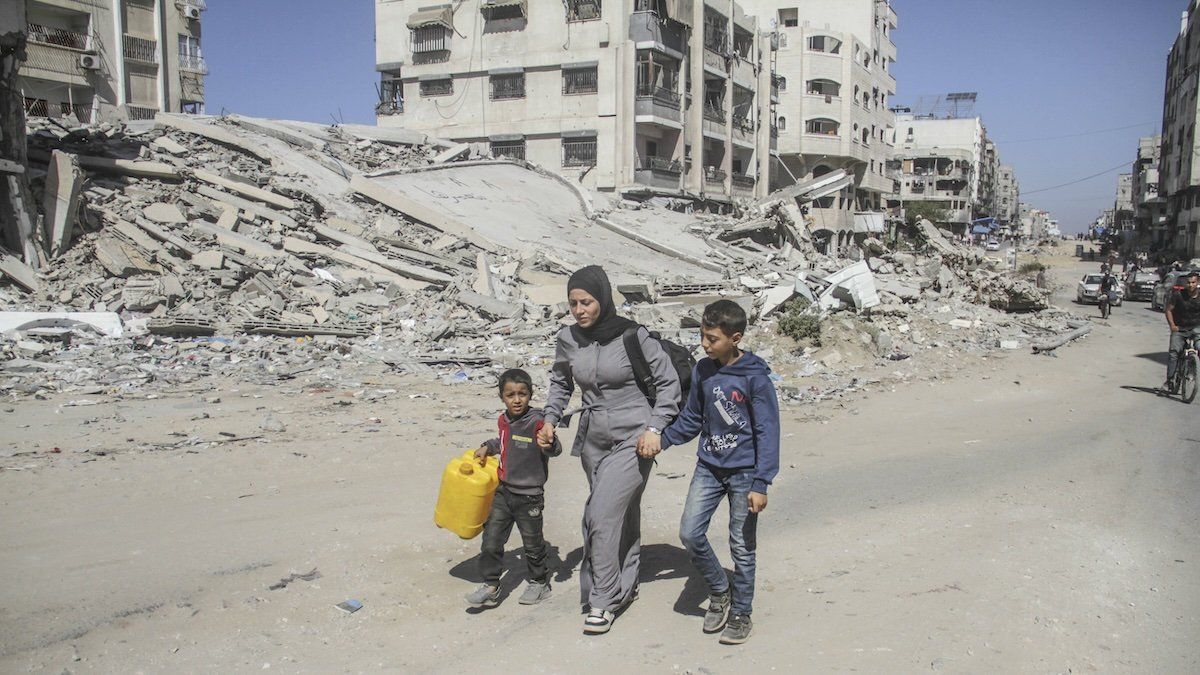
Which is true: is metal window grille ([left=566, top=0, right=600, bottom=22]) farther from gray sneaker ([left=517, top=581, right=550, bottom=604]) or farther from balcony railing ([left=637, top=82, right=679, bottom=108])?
gray sneaker ([left=517, top=581, right=550, bottom=604])

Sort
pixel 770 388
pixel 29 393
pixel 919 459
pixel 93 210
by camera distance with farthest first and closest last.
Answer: pixel 93 210
pixel 29 393
pixel 919 459
pixel 770 388

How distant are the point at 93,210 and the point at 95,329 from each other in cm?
520

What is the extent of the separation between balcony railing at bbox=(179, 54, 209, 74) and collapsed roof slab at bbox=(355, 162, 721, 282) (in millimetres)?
25842

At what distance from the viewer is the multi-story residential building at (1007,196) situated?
138 meters

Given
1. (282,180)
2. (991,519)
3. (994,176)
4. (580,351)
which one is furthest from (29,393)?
(994,176)

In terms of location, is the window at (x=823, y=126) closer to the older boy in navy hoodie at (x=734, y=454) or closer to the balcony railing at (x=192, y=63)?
the balcony railing at (x=192, y=63)

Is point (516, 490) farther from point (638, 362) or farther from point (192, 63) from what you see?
point (192, 63)

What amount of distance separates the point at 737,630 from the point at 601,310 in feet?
5.18

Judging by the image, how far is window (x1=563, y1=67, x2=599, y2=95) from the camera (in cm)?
3353

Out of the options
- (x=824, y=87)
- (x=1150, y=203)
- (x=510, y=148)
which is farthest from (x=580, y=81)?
(x=1150, y=203)

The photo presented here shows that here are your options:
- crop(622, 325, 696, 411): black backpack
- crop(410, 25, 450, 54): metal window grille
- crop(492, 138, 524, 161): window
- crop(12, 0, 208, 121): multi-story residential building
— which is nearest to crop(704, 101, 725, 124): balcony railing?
crop(492, 138, 524, 161): window

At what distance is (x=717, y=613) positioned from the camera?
3.76 meters

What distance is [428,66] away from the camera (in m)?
37.2

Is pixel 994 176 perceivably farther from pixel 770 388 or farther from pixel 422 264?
pixel 770 388
